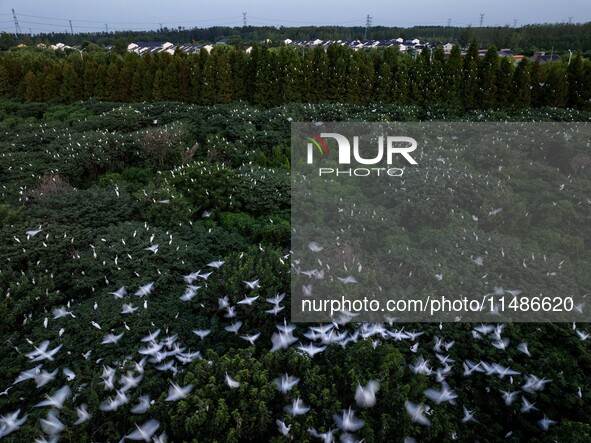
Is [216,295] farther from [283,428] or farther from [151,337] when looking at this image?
[283,428]

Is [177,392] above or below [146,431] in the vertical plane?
above

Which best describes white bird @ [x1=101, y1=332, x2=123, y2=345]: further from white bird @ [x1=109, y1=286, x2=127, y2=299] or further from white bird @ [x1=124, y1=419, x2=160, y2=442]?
white bird @ [x1=124, y1=419, x2=160, y2=442]

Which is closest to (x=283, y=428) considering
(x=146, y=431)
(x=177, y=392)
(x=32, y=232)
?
(x=177, y=392)

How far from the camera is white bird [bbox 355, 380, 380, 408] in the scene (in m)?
2.62

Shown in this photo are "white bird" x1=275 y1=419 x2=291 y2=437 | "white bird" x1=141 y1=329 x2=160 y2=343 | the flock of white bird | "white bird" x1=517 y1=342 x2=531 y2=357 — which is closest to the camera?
"white bird" x1=275 y1=419 x2=291 y2=437

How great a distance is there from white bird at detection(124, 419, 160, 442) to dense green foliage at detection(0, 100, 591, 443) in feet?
0.23

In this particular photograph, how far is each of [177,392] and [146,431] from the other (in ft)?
0.94

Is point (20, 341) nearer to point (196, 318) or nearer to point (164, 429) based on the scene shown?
point (196, 318)

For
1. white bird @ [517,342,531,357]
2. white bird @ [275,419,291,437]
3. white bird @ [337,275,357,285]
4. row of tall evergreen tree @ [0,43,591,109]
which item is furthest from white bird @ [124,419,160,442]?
row of tall evergreen tree @ [0,43,591,109]

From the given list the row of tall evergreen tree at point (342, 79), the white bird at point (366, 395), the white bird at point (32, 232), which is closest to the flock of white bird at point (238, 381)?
the white bird at point (366, 395)

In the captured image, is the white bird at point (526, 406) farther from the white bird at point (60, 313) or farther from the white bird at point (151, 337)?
the white bird at point (60, 313)

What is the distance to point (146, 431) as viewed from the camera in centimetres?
251

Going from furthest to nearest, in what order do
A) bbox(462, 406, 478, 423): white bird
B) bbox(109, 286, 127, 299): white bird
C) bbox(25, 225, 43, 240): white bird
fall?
bbox(25, 225, 43, 240): white bird → bbox(109, 286, 127, 299): white bird → bbox(462, 406, 478, 423): white bird

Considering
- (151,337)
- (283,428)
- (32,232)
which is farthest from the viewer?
(32,232)
